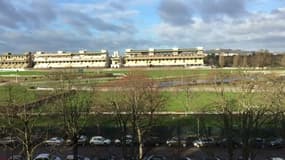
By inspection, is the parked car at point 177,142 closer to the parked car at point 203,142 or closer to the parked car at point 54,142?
the parked car at point 203,142

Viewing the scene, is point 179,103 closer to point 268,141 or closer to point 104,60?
point 268,141

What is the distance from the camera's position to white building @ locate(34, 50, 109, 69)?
185 m

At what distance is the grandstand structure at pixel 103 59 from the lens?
582 ft

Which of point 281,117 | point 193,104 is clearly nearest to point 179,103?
point 193,104

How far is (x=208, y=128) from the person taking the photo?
37.8 metres

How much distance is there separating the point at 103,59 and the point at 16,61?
37.8 meters

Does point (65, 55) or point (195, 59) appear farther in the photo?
point (65, 55)

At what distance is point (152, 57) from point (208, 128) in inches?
5570

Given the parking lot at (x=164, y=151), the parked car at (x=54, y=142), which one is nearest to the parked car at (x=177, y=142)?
the parking lot at (x=164, y=151)

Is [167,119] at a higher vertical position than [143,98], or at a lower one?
lower

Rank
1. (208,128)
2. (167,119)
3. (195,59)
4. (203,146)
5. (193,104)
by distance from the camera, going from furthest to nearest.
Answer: (195,59)
(193,104)
(167,119)
(208,128)
(203,146)

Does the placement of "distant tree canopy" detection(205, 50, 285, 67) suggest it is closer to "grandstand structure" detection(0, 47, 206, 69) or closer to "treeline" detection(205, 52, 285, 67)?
"treeline" detection(205, 52, 285, 67)

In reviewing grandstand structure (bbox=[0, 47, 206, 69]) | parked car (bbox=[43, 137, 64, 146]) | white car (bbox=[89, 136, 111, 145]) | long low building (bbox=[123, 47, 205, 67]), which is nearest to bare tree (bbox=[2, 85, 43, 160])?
parked car (bbox=[43, 137, 64, 146])

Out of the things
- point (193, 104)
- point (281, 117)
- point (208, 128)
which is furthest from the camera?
point (193, 104)
